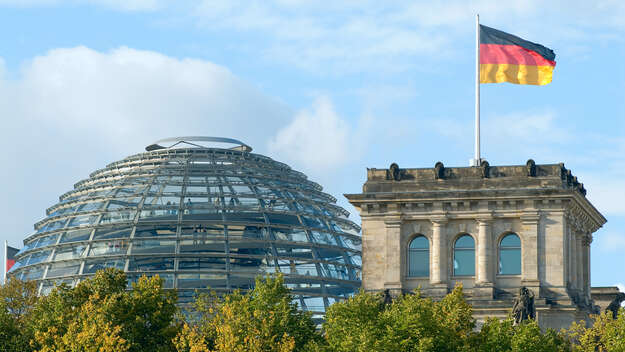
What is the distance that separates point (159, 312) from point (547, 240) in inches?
926

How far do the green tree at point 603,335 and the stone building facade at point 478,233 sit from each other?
589 centimetres

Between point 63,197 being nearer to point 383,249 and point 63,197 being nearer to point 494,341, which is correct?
point 383,249

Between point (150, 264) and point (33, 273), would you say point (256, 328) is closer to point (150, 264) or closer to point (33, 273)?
point (150, 264)

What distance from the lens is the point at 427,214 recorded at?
106 meters

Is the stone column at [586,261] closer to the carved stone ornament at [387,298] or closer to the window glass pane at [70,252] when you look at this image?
the carved stone ornament at [387,298]

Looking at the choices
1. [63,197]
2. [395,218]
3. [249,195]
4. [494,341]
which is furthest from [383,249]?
[63,197]

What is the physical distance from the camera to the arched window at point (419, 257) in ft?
348

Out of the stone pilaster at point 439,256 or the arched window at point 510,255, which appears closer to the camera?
the arched window at point 510,255

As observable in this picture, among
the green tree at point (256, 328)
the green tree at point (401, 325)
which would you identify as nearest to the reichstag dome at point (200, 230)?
the green tree at point (256, 328)

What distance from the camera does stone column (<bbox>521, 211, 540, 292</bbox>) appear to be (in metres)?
104

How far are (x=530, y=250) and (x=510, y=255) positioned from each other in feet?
4.30

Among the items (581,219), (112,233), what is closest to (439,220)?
(581,219)

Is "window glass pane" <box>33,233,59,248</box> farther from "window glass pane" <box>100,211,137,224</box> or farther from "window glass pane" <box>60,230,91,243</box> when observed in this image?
"window glass pane" <box>100,211,137,224</box>

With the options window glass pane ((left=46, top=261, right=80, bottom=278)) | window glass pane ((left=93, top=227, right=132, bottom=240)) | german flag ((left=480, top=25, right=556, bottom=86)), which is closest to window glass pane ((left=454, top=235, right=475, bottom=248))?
german flag ((left=480, top=25, right=556, bottom=86))
